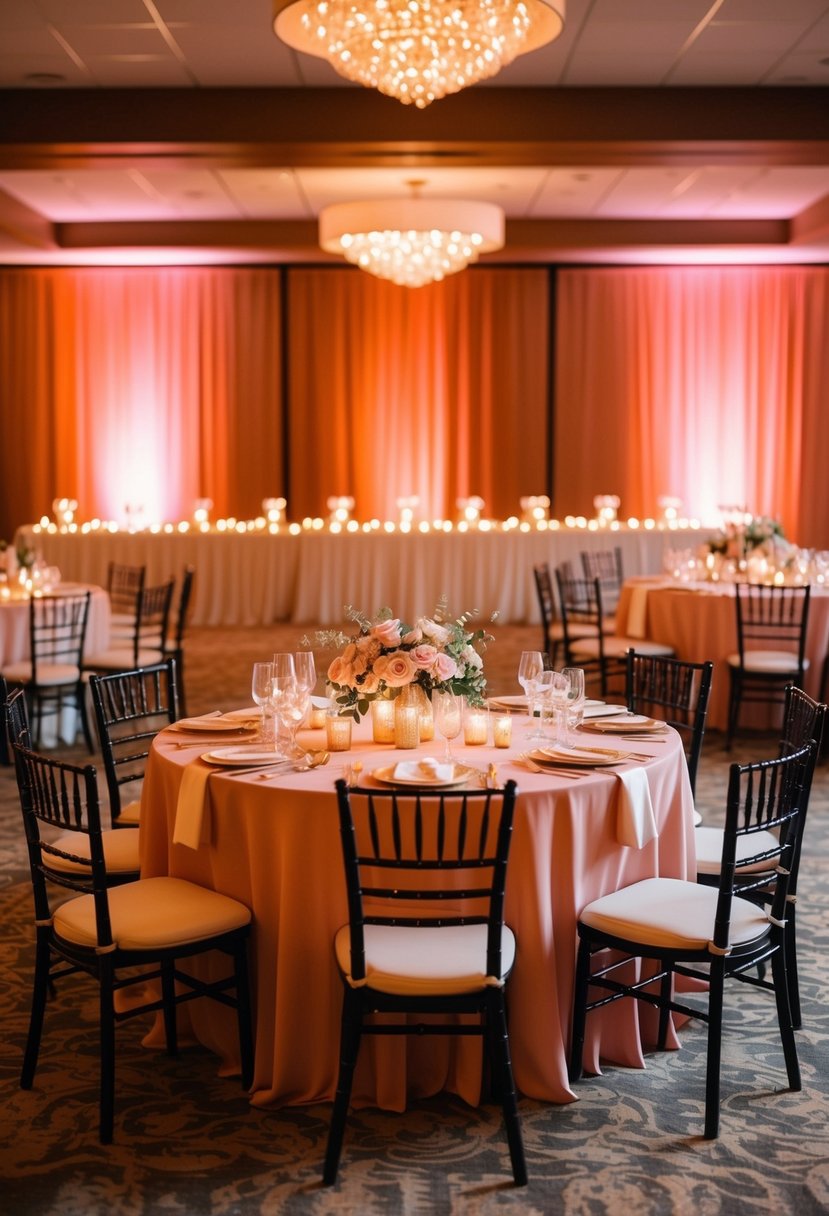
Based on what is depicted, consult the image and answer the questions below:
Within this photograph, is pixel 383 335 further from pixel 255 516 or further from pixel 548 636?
pixel 548 636

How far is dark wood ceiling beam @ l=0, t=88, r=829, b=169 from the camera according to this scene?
26.3ft

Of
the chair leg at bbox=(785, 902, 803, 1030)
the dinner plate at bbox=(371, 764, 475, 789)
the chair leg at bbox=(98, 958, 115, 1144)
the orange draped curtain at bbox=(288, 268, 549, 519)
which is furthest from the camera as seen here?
the orange draped curtain at bbox=(288, 268, 549, 519)

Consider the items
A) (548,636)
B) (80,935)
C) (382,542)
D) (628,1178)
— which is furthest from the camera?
(382,542)

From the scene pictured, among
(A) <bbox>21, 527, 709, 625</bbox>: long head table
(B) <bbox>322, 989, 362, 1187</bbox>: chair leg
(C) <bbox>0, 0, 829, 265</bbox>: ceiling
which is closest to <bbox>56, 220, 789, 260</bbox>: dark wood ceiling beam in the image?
(C) <bbox>0, 0, 829, 265</bbox>: ceiling

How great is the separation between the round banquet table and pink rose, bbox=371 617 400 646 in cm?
36

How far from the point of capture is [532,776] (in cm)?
330

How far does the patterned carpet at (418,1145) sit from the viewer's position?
9.20 feet

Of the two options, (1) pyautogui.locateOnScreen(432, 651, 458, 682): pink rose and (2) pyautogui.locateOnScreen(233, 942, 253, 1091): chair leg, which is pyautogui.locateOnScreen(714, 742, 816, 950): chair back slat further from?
(2) pyautogui.locateOnScreen(233, 942, 253, 1091): chair leg

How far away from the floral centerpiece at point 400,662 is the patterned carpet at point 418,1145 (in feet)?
3.63

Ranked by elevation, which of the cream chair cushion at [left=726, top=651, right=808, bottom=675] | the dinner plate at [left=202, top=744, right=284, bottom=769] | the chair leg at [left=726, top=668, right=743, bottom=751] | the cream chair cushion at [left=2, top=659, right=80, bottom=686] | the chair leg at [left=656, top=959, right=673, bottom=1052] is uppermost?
the dinner plate at [left=202, top=744, right=284, bottom=769]

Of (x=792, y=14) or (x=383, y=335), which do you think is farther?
(x=383, y=335)

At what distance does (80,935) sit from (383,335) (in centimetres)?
1135

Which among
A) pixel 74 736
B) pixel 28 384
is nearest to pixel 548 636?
pixel 74 736

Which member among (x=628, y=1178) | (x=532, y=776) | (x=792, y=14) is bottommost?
(x=628, y=1178)
